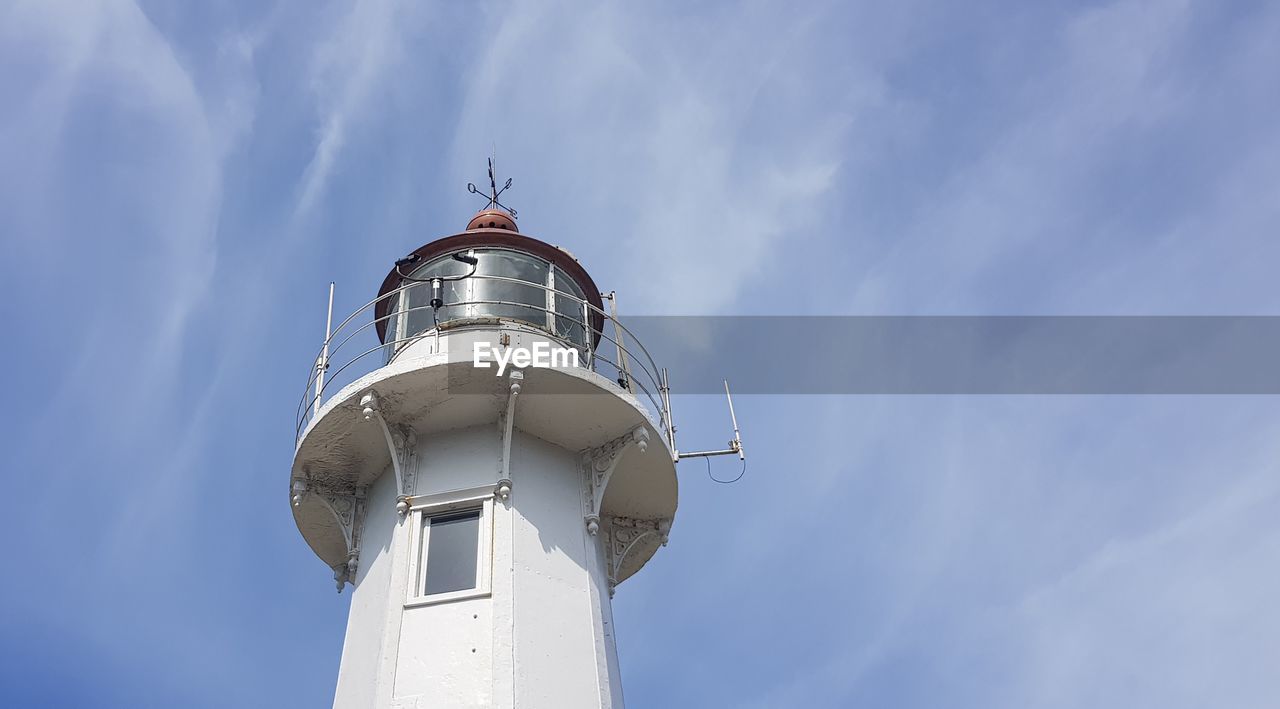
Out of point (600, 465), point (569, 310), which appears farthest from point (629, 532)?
point (569, 310)

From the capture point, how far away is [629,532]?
539 inches

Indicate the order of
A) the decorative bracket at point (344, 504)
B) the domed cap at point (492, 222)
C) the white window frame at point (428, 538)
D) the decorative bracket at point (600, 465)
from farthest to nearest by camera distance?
the domed cap at point (492, 222), the decorative bracket at point (344, 504), the decorative bracket at point (600, 465), the white window frame at point (428, 538)

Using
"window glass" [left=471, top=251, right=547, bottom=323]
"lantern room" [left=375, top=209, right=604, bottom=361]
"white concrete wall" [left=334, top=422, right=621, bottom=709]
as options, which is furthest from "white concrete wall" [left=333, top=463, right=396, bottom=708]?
"window glass" [left=471, top=251, right=547, bottom=323]

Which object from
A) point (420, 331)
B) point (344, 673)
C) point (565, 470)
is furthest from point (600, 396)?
point (344, 673)

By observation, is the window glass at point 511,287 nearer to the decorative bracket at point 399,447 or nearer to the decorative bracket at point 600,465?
the decorative bracket at point 600,465

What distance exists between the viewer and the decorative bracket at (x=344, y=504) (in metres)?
12.7

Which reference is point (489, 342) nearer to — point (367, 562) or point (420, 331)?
point (420, 331)

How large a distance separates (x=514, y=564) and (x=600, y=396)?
2245mm

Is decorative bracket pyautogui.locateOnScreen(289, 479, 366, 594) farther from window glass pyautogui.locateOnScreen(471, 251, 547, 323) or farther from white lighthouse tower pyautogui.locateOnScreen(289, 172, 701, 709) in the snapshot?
window glass pyautogui.locateOnScreen(471, 251, 547, 323)

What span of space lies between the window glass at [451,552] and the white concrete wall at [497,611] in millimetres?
250

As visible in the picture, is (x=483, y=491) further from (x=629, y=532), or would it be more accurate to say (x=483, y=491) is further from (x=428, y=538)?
(x=629, y=532)

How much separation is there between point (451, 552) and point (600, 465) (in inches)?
84.7

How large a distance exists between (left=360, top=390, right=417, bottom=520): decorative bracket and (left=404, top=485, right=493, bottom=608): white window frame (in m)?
0.15

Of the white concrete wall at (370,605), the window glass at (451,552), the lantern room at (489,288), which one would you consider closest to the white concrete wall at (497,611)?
the white concrete wall at (370,605)
